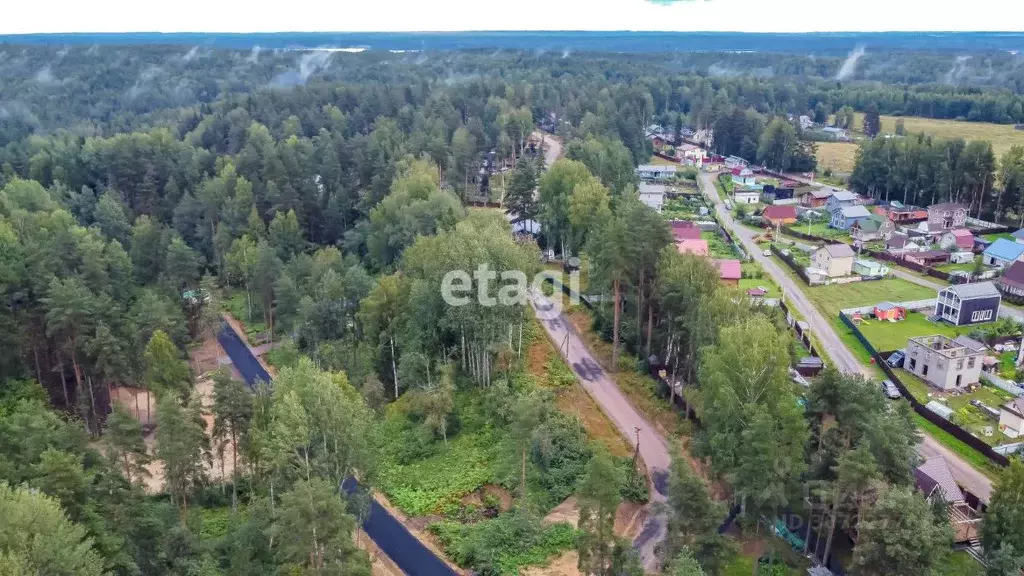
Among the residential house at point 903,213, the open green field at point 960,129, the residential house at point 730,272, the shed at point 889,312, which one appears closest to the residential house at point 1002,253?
the residential house at point 903,213

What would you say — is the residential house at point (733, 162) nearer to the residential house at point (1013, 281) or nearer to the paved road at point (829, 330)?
the paved road at point (829, 330)

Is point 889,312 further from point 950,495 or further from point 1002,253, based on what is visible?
Answer: point 950,495

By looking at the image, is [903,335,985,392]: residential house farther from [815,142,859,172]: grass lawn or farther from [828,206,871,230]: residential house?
[815,142,859,172]: grass lawn

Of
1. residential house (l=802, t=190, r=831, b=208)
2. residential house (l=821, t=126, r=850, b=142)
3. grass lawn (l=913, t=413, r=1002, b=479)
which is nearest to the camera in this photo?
grass lawn (l=913, t=413, r=1002, b=479)

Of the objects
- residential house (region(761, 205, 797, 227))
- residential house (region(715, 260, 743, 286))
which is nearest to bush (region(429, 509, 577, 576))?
residential house (region(715, 260, 743, 286))

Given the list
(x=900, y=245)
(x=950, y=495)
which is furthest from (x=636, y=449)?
(x=900, y=245)

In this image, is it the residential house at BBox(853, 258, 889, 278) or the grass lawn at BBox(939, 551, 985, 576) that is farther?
the residential house at BBox(853, 258, 889, 278)
